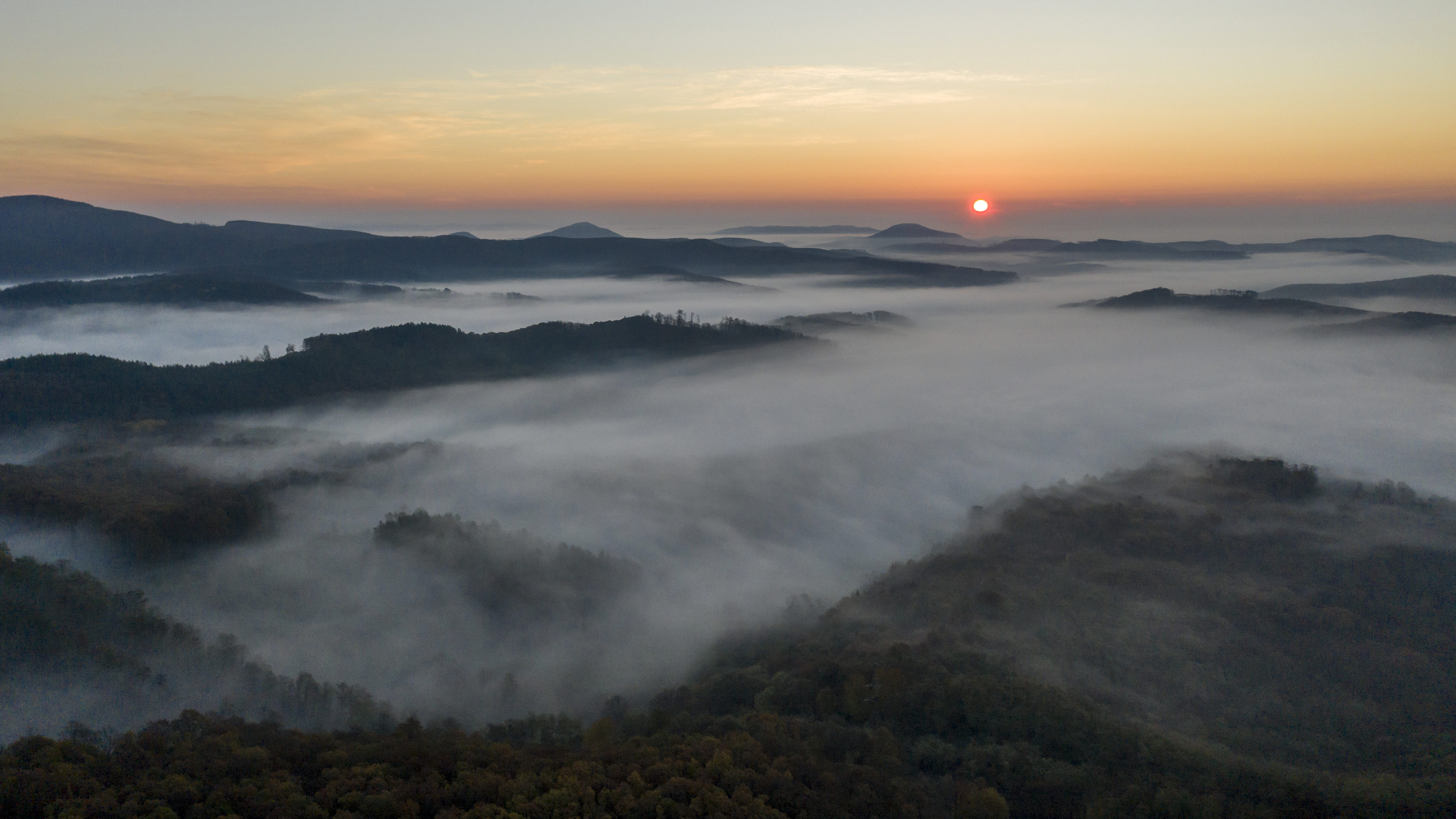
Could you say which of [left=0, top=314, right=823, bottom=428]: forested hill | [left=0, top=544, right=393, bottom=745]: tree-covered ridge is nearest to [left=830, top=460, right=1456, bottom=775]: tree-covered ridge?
[left=0, top=544, right=393, bottom=745]: tree-covered ridge

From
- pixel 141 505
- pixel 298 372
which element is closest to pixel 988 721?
pixel 141 505

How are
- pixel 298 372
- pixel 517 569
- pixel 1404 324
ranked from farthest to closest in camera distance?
pixel 1404 324 → pixel 298 372 → pixel 517 569

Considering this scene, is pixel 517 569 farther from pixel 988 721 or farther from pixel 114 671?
pixel 988 721

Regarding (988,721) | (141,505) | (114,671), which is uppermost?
(141,505)

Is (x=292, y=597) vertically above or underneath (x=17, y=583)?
underneath

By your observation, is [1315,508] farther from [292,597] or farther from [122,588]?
[122,588]

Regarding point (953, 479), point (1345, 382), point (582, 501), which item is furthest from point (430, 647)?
point (1345, 382)

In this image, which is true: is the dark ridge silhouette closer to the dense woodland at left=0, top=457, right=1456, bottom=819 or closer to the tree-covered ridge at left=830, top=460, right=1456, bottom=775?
the tree-covered ridge at left=830, top=460, right=1456, bottom=775
